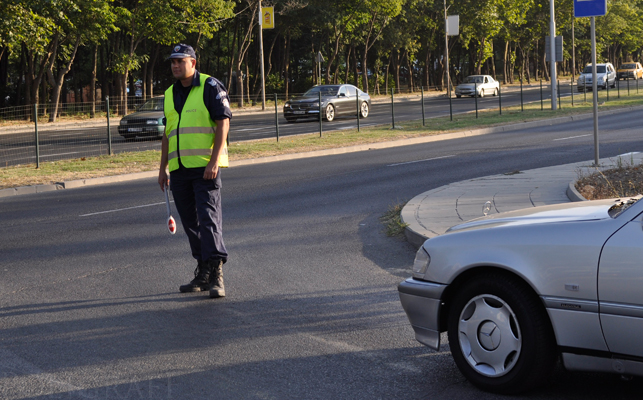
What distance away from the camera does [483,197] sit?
36.1 feet

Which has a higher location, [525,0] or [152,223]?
[525,0]

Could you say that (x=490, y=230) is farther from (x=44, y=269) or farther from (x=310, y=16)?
(x=310, y=16)

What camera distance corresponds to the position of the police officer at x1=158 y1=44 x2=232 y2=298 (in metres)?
6.37

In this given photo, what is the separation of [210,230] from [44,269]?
2374 mm

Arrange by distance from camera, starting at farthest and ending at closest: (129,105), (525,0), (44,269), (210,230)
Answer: (525,0), (129,105), (44,269), (210,230)

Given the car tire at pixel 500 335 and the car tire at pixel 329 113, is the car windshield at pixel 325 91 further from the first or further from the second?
the car tire at pixel 500 335

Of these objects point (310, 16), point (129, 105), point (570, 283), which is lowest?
point (570, 283)

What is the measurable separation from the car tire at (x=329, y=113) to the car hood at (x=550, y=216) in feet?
92.2

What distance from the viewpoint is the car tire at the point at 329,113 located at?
32.7m

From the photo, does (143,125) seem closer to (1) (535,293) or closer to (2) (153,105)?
(2) (153,105)

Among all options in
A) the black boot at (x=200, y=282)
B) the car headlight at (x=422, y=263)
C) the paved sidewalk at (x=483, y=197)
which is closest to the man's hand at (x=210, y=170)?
the black boot at (x=200, y=282)

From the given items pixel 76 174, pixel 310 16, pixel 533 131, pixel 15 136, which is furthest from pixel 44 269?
pixel 310 16

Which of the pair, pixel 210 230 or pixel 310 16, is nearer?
pixel 210 230

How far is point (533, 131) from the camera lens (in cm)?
2512
